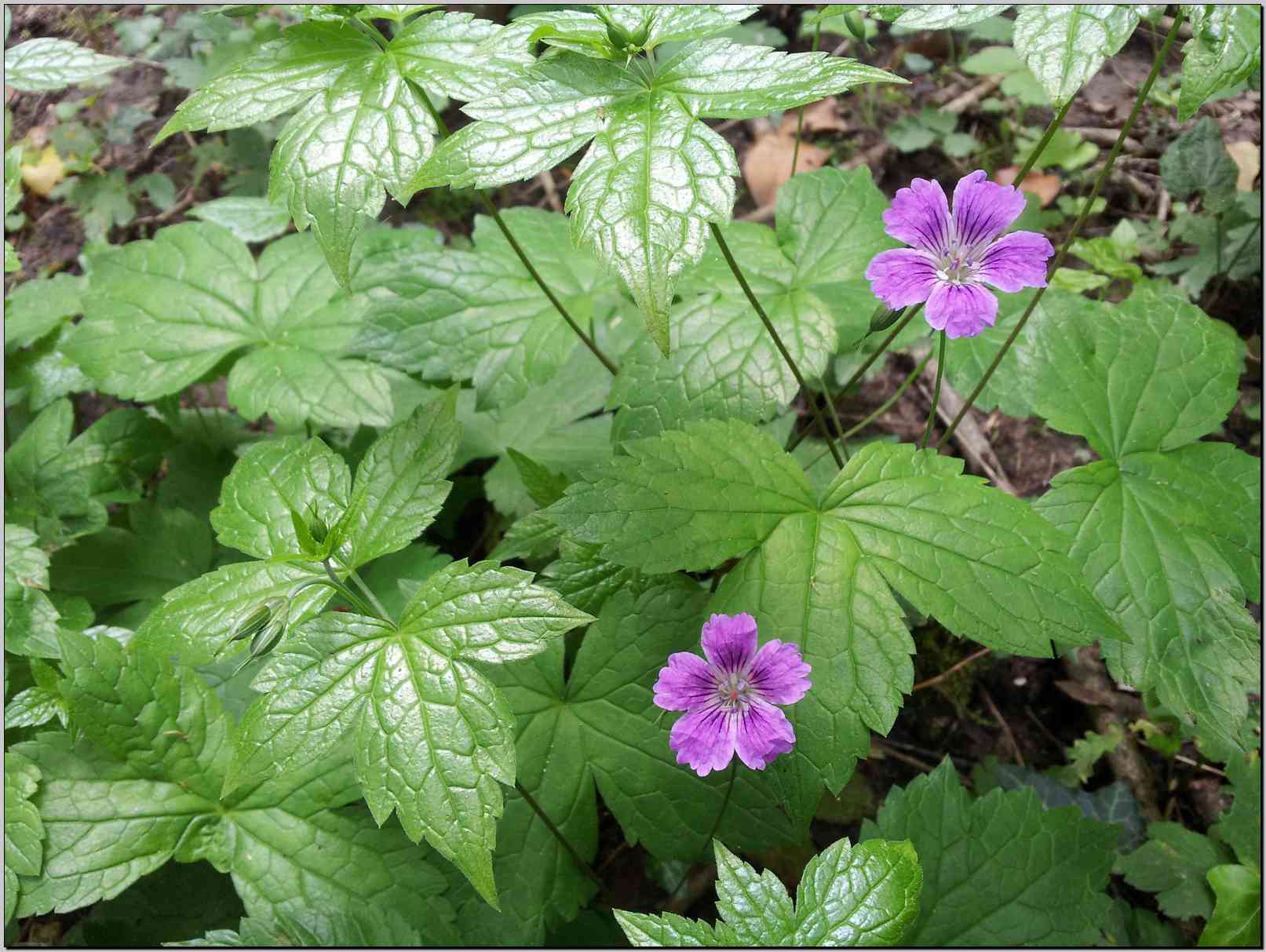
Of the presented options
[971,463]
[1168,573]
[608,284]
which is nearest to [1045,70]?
[1168,573]

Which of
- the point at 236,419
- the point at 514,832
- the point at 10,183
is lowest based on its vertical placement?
the point at 514,832

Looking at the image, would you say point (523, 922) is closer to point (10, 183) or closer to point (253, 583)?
point (253, 583)

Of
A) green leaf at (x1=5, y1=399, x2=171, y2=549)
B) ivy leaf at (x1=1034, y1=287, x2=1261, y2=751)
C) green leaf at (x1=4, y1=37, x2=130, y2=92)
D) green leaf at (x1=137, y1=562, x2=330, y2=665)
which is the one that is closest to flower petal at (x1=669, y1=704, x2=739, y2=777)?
green leaf at (x1=137, y1=562, x2=330, y2=665)

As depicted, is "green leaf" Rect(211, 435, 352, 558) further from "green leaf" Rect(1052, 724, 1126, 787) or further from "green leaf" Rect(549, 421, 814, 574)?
"green leaf" Rect(1052, 724, 1126, 787)

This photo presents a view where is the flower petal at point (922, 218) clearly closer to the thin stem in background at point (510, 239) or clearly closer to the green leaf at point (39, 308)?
the thin stem in background at point (510, 239)

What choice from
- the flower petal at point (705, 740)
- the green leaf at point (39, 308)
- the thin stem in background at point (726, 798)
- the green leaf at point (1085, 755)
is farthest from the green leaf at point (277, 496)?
the green leaf at point (1085, 755)
